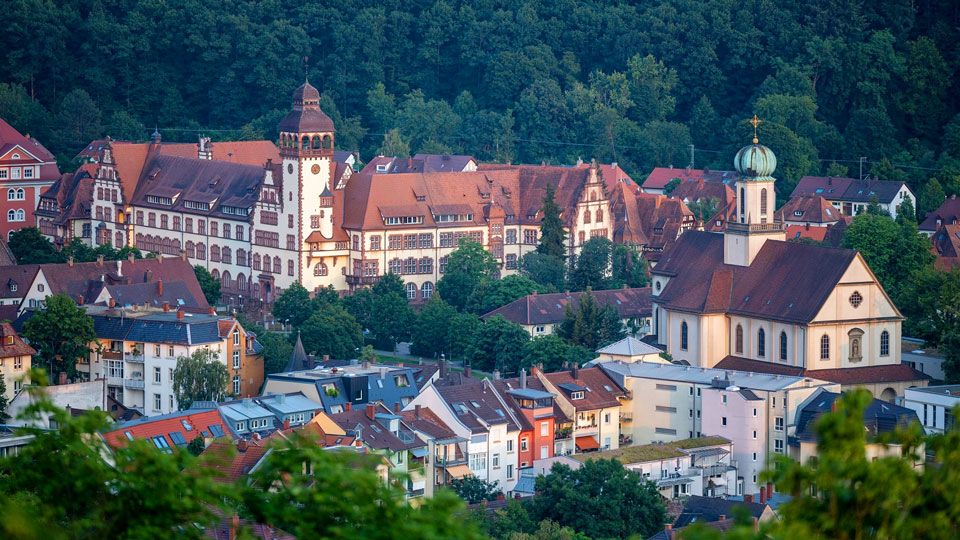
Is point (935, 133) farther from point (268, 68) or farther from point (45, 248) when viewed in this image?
point (45, 248)

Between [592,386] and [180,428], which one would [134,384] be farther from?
[592,386]

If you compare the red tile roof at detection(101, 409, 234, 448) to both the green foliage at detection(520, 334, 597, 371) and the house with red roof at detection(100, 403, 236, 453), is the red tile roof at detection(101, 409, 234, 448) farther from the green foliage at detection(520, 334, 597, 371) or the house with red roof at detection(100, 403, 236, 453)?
the green foliage at detection(520, 334, 597, 371)

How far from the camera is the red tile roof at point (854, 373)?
2744 inches

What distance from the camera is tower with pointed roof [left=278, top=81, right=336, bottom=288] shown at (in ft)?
307

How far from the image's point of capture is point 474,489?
2335 inches

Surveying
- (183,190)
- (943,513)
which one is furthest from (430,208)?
(943,513)

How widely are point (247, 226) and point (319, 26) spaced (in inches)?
2020

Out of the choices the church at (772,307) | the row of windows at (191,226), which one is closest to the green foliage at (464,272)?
the row of windows at (191,226)

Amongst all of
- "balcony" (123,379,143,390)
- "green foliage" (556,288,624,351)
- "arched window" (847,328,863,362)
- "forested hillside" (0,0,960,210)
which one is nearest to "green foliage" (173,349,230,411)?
"balcony" (123,379,143,390)

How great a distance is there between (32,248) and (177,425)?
38644 millimetres

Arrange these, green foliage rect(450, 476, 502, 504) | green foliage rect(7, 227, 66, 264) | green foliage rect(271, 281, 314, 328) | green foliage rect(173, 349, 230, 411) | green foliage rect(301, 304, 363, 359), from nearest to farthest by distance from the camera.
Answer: green foliage rect(450, 476, 502, 504) → green foliage rect(173, 349, 230, 411) → green foliage rect(301, 304, 363, 359) → green foliage rect(271, 281, 314, 328) → green foliage rect(7, 227, 66, 264)

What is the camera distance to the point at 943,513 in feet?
73.9

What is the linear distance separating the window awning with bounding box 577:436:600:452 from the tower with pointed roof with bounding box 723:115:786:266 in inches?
405

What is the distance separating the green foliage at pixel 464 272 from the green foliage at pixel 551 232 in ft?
8.14
